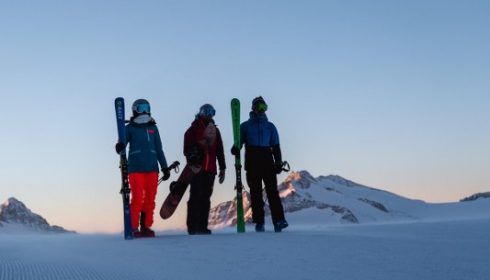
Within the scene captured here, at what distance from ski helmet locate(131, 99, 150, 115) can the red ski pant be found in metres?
1.02

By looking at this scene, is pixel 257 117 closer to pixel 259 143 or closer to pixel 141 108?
pixel 259 143

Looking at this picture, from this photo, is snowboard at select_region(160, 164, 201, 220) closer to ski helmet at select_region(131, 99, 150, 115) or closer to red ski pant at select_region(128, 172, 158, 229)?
red ski pant at select_region(128, 172, 158, 229)

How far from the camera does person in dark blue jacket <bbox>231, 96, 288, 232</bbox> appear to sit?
11.3 metres

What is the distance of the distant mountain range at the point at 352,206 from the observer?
39.8m

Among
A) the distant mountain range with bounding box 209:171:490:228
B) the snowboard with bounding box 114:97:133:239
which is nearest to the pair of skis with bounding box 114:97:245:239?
the snowboard with bounding box 114:97:133:239

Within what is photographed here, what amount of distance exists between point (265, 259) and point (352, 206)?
90118 millimetres

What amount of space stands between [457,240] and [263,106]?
440 cm

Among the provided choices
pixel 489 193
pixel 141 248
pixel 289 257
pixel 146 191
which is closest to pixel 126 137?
pixel 146 191

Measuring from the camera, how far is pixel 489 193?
9906 centimetres

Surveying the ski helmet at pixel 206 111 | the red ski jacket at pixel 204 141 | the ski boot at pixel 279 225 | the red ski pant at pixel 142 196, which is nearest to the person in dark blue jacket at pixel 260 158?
the ski boot at pixel 279 225

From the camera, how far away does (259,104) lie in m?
11.5

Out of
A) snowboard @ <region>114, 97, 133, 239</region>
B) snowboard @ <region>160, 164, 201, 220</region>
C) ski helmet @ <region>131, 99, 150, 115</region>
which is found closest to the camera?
snowboard @ <region>114, 97, 133, 239</region>

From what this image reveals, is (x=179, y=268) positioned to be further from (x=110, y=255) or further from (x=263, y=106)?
(x=263, y=106)

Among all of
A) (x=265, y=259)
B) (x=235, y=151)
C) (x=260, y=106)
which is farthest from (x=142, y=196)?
(x=265, y=259)
